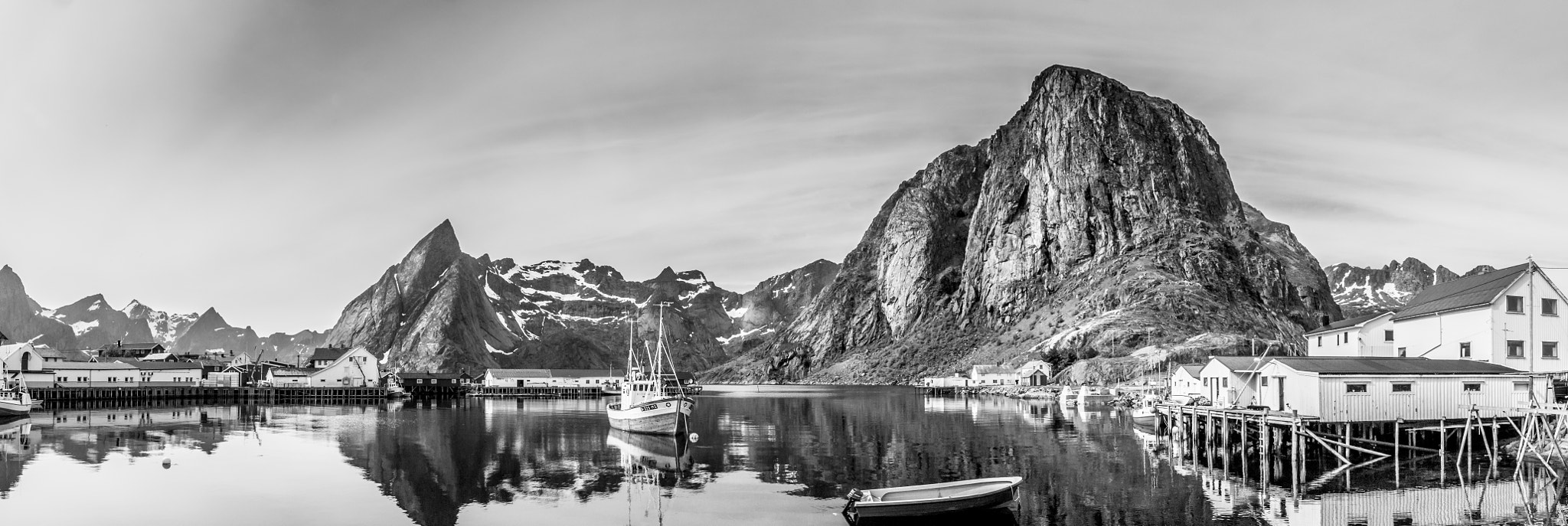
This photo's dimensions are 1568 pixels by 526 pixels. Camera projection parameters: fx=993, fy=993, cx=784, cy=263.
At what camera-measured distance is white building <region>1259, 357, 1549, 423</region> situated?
183ft

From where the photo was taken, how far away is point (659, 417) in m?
76.9

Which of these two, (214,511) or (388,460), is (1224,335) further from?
(214,511)

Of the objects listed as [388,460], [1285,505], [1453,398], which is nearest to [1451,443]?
[1453,398]

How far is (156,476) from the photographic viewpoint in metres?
52.9

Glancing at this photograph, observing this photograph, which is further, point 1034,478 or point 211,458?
point 211,458

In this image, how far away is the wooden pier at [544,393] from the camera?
175250mm

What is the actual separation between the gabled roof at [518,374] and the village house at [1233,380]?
465 ft

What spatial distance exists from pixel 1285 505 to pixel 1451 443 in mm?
26469

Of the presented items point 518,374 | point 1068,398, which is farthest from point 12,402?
point 1068,398

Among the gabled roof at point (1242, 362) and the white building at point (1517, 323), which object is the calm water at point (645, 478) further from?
the white building at point (1517, 323)

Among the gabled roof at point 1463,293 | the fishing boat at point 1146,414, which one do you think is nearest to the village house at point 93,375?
the fishing boat at point 1146,414

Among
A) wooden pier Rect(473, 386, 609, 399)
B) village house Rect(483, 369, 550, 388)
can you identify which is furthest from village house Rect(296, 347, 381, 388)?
village house Rect(483, 369, 550, 388)

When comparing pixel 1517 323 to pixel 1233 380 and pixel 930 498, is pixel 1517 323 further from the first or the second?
pixel 930 498

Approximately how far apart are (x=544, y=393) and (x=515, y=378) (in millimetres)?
12744
